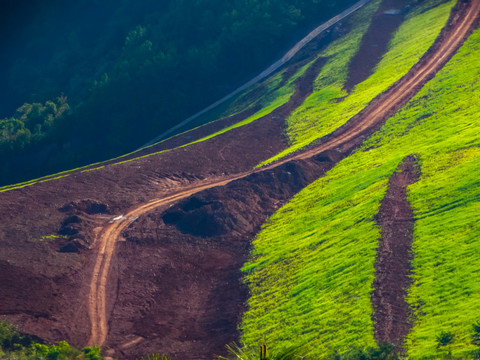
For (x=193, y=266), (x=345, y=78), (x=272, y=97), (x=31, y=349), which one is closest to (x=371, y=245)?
(x=193, y=266)

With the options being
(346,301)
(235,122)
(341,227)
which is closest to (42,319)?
(346,301)

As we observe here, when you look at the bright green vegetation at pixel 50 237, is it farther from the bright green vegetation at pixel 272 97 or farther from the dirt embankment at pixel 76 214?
the bright green vegetation at pixel 272 97

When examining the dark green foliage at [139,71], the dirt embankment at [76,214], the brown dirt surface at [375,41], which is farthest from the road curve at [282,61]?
the dirt embankment at [76,214]

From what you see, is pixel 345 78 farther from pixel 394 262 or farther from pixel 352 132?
pixel 394 262

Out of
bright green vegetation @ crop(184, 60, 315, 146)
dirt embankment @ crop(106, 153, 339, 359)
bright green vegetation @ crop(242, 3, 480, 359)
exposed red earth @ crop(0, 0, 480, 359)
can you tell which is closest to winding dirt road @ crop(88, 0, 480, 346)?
exposed red earth @ crop(0, 0, 480, 359)

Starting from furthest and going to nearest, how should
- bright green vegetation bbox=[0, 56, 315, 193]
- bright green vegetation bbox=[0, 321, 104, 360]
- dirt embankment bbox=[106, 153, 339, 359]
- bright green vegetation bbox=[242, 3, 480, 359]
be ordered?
bright green vegetation bbox=[0, 56, 315, 193], dirt embankment bbox=[106, 153, 339, 359], bright green vegetation bbox=[0, 321, 104, 360], bright green vegetation bbox=[242, 3, 480, 359]

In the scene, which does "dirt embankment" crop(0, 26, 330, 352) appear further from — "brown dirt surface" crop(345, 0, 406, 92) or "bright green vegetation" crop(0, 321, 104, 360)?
"brown dirt surface" crop(345, 0, 406, 92)
